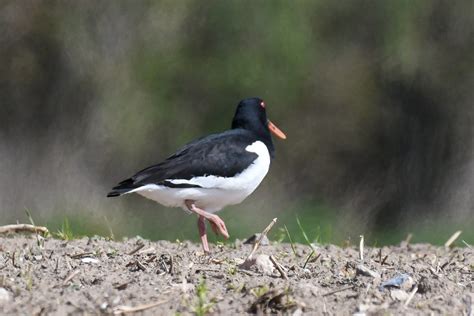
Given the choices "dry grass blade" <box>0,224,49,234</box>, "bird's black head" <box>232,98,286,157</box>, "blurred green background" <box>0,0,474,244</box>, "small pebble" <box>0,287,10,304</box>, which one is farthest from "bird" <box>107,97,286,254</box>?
"small pebble" <box>0,287,10,304</box>

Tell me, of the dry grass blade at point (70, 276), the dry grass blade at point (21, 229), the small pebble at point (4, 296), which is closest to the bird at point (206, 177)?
the dry grass blade at point (21, 229)

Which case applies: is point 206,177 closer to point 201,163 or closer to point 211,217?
point 201,163

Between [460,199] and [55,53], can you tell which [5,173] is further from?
[460,199]

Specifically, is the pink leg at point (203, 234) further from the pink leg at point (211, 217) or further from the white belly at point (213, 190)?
the white belly at point (213, 190)

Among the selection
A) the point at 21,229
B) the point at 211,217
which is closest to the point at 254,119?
the point at 211,217

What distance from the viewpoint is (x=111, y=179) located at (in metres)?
9.85

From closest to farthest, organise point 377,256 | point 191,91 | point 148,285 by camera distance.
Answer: point 148,285
point 377,256
point 191,91

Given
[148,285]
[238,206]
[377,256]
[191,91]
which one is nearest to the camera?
[148,285]

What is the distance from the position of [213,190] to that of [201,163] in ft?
0.69

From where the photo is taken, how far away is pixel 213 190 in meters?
6.96

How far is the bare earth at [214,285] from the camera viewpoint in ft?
12.8

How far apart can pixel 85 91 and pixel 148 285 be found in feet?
21.5

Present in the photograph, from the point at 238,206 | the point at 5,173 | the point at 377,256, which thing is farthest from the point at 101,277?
the point at 5,173

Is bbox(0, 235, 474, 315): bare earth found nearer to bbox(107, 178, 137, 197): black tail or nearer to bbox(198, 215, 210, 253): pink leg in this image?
bbox(198, 215, 210, 253): pink leg
